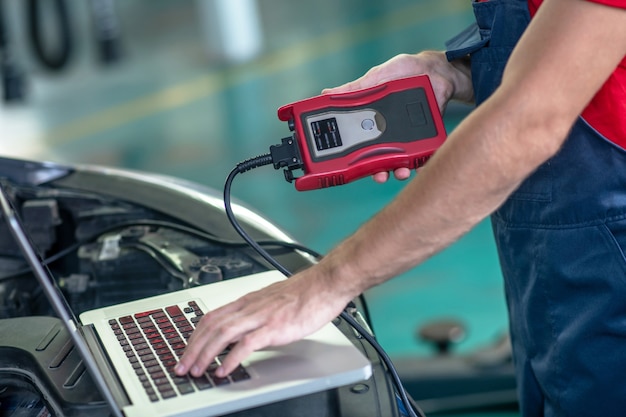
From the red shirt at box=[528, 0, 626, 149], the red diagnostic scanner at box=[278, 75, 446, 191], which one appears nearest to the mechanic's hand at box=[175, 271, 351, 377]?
the red diagnostic scanner at box=[278, 75, 446, 191]

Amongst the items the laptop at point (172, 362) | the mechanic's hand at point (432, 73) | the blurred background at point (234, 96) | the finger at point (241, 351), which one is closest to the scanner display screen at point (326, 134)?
the mechanic's hand at point (432, 73)

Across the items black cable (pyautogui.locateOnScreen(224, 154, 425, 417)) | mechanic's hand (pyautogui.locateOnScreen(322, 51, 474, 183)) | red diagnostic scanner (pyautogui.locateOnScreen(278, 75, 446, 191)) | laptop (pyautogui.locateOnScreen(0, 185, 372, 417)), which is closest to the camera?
laptop (pyautogui.locateOnScreen(0, 185, 372, 417))

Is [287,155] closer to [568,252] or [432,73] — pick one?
[432,73]

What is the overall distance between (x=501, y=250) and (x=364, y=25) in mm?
5768

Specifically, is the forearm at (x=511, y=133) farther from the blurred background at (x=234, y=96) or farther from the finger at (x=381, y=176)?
the blurred background at (x=234, y=96)

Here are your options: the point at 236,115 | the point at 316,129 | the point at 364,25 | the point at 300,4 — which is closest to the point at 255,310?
the point at 316,129

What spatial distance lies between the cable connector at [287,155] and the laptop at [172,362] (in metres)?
0.19

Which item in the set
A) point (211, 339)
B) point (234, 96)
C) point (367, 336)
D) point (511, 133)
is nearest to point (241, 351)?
point (211, 339)

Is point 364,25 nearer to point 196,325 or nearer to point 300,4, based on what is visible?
point 300,4

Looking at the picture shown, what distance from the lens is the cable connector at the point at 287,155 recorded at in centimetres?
121

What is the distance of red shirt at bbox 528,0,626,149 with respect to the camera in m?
1.06

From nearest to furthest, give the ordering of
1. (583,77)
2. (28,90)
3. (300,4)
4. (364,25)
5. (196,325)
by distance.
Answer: (583,77) < (196,325) < (28,90) < (364,25) < (300,4)

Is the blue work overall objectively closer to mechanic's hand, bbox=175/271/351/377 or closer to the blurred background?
mechanic's hand, bbox=175/271/351/377

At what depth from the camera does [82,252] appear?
146 cm
